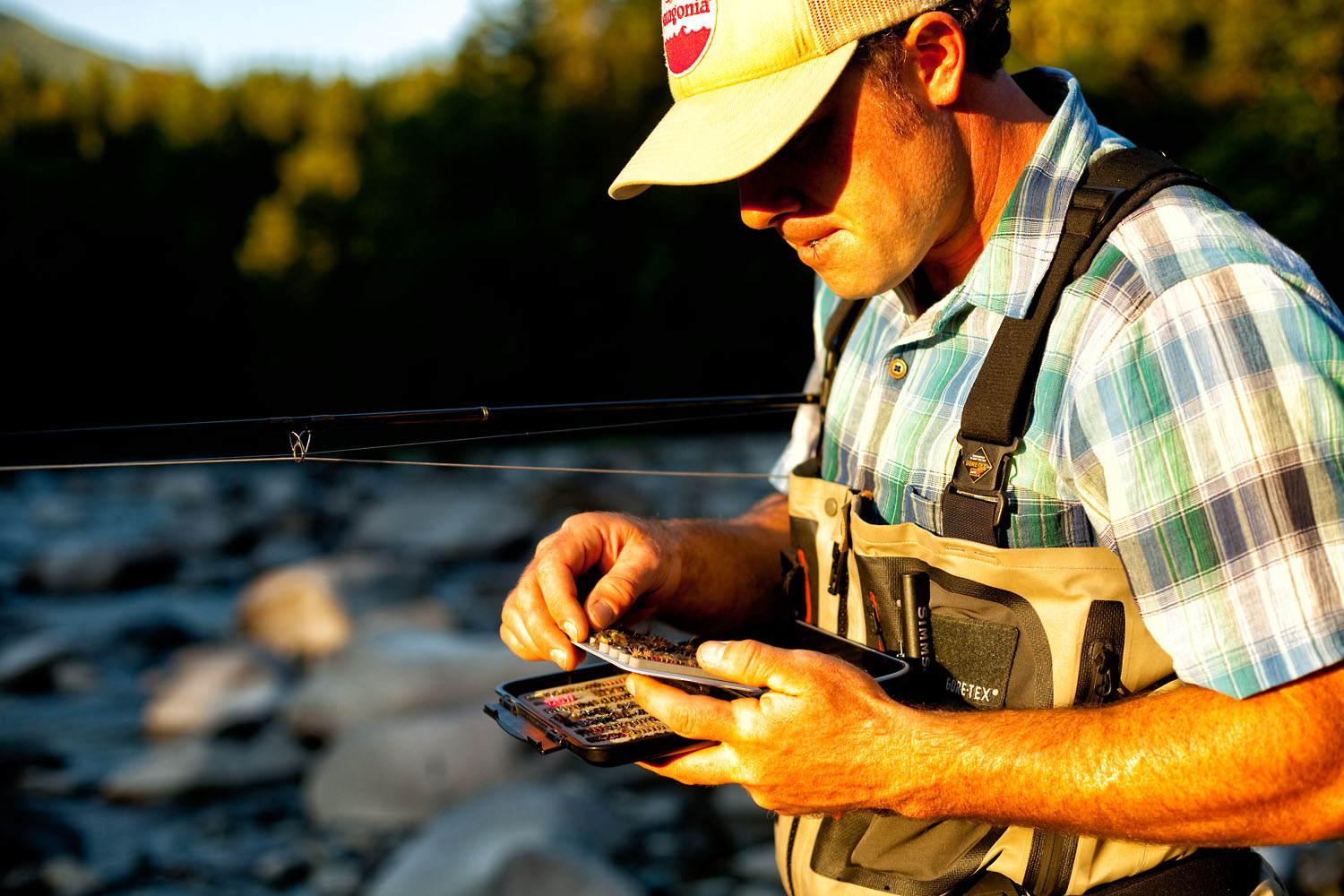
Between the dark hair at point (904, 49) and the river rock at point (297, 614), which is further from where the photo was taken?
the river rock at point (297, 614)

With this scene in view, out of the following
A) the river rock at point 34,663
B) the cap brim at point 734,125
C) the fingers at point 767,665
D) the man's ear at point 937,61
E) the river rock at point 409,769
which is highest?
the man's ear at point 937,61

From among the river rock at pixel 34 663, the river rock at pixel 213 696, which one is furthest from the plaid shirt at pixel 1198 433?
the river rock at pixel 34 663

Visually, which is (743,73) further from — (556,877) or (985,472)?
(556,877)

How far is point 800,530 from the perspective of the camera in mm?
1993

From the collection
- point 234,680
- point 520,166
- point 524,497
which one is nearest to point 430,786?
point 234,680

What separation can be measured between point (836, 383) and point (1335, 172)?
3.81 m

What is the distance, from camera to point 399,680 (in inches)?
264

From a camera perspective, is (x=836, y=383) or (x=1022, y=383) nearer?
(x=1022, y=383)

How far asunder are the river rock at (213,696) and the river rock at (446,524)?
14.3ft

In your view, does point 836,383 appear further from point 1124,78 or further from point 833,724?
point 1124,78

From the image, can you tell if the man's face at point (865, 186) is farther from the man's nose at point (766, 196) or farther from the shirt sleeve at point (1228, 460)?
the shirt sleeve at point (1228, 460)

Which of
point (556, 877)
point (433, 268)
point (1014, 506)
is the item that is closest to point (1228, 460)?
point (1014, 506)

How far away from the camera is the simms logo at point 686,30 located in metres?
1.69

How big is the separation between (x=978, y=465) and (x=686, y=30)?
0.80 metres
